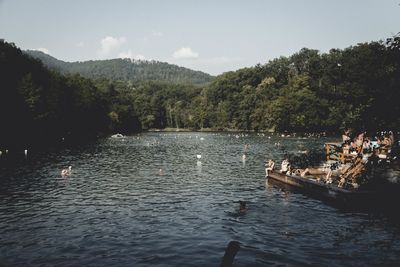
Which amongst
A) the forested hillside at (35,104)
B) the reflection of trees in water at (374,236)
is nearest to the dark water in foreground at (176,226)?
the reflection of trees in water at (374,236)

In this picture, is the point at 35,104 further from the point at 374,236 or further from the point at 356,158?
the point at 356,158

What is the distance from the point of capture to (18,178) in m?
49.8

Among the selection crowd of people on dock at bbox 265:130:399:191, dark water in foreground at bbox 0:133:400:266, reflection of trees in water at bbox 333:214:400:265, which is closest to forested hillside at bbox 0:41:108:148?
dark water in foreground at bbox 0:133:400:266

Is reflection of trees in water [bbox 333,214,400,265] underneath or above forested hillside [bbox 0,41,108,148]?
underneath

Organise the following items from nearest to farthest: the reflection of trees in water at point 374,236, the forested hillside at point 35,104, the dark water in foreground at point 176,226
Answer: the dark water in foreground at point 176,226 → the reflection of trees in water at point 374,236 → the forested hillside at point 35,104

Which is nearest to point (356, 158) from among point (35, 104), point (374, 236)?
point (374, 236)

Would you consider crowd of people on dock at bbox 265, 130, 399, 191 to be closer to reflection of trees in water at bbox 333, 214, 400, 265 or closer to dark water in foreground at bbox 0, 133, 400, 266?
reflection of trees in water at bbox 333, 214, 400, 265

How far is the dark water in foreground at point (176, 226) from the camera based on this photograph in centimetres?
2131

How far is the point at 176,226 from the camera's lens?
27.5 m

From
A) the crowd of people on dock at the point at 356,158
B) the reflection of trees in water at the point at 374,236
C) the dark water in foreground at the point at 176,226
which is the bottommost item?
the dark water in foreground at the point at 176,226

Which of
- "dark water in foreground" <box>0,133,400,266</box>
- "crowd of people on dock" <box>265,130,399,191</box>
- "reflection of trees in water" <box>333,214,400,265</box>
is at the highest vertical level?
"crowd of people on dock" <box>265,130,399,191</box>

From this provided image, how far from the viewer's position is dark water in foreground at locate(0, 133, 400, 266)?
21312mm

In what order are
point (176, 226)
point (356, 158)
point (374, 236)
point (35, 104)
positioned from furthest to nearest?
point (35, 104), point (176, 226), point (374, 236), point (356, 158)

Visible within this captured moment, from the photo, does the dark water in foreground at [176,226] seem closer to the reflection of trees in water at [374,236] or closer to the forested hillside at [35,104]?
the reflection of trees in water at [374,236]
